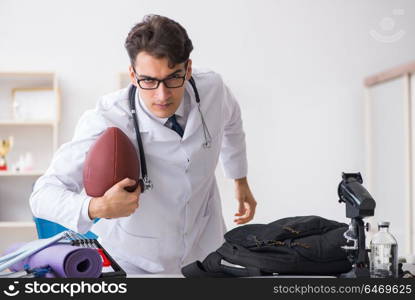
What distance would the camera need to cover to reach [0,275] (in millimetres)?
1108

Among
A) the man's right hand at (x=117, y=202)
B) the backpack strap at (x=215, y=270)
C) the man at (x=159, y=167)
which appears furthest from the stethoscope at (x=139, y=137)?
the backpack strap at (x=215, y=270)

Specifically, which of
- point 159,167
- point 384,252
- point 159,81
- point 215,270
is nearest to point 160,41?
point 159,81

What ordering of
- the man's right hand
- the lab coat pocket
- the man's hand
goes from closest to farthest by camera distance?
the man's right hand < the lab coat pocket < the man's hand

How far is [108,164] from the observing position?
4.36 feet

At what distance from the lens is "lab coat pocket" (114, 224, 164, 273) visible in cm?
167

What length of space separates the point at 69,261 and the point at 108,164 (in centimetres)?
29

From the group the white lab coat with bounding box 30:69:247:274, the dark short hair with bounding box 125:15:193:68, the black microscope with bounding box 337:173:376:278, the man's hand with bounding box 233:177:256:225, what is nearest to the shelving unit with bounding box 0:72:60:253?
the man's hand with bounding box 233:177:256:225

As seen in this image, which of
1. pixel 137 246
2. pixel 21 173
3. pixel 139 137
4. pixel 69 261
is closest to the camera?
pixel 69 261

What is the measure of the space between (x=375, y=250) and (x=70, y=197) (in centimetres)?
71

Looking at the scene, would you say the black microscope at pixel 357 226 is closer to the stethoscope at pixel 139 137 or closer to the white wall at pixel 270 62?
the stethoscope at pixel 139 137

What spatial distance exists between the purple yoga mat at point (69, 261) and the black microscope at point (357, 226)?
0.50m

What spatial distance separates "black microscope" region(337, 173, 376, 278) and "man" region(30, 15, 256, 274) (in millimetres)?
480

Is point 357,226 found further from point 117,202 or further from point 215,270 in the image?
point 117,202

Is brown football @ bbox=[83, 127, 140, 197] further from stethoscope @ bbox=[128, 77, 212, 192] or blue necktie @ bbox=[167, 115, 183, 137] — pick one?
blue necktie @ bbox=[167, 115, 183, 137]
